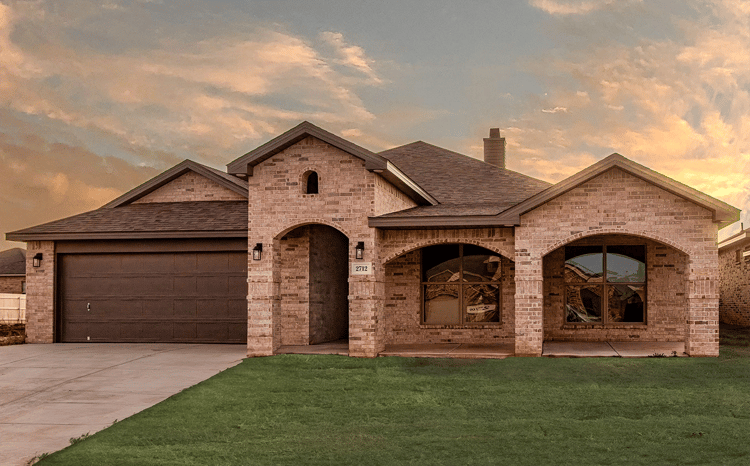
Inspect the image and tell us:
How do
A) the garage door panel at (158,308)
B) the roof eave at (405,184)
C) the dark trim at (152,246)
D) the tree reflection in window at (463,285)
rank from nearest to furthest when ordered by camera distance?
the roof eave at (405,184) < the tree reflection in window at (463,285) < the dark trim at (152,246) < the garage door panel at (158,308)

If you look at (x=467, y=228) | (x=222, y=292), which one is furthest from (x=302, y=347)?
(x=467, y=228)

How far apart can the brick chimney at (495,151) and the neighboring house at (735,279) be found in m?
8.12

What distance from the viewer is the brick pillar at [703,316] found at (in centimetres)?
1448

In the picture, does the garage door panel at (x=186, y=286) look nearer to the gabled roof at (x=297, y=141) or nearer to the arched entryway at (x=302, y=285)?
the arched entryway at (x=302, y=285)

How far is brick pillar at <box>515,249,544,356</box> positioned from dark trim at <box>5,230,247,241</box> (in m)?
6.77

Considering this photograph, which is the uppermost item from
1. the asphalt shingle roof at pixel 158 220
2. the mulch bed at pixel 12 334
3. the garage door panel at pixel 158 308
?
the asphalt shingle roof at pixel 158 220

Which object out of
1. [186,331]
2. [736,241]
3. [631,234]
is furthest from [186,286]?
[736,241]

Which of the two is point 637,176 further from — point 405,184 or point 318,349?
point 318,349

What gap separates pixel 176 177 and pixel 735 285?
1837 cm

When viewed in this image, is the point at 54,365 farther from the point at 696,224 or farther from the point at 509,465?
the point at 696,224

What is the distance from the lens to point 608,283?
57.7ft

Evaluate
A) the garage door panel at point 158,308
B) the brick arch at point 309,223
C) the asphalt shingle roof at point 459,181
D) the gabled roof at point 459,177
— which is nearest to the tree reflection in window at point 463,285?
the asphalt shingle roof at point 459,181

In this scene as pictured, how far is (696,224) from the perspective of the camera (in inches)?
571

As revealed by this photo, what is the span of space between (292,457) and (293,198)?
27.3ft
